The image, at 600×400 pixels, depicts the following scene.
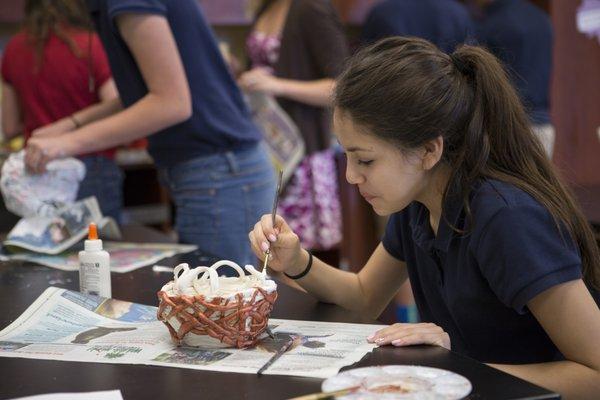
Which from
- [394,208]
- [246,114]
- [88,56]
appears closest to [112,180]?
[88,56]

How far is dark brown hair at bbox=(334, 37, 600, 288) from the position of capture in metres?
1.38

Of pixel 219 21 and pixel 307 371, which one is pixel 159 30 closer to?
pixel 307 371

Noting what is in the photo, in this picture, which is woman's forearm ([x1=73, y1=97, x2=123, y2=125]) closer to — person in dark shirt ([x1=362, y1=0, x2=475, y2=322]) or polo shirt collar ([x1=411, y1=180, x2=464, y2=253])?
person in dark shirt ([x1=362, y1=0, x2=475, y2=322])

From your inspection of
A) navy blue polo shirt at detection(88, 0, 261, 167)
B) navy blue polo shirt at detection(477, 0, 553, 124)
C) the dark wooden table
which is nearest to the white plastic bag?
navy blue polo shirt at detection(88, 0, 261, 167)

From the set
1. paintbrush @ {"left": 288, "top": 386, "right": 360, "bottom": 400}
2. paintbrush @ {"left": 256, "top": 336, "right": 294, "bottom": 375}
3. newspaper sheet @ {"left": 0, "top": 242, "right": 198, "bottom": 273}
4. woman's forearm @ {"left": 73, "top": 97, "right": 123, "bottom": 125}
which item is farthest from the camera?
woman's forearm @ {"left": 73, "top": 97, "right": 123, "bottom": 125}

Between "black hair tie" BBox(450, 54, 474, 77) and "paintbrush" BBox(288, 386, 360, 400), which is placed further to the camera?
"black hair tie" BBox(450, 54, 474, 77)

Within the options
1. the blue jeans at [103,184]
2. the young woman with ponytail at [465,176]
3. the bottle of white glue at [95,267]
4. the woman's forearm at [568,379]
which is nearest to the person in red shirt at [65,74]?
the blue jeans at [103,184]

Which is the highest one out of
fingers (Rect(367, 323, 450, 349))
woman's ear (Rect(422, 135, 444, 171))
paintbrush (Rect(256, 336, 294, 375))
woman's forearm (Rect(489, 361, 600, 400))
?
woman's ear (Rect(422, 135, 444, 171))

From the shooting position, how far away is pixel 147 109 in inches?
81.9

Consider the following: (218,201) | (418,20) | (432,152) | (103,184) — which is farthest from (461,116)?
(418,20)

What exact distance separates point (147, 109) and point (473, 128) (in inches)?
36.5

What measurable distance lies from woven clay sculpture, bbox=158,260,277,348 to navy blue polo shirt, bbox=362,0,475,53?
7.14 ft

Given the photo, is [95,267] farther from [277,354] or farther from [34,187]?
[34,187]

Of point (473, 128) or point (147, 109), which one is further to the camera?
point (147, 109)
